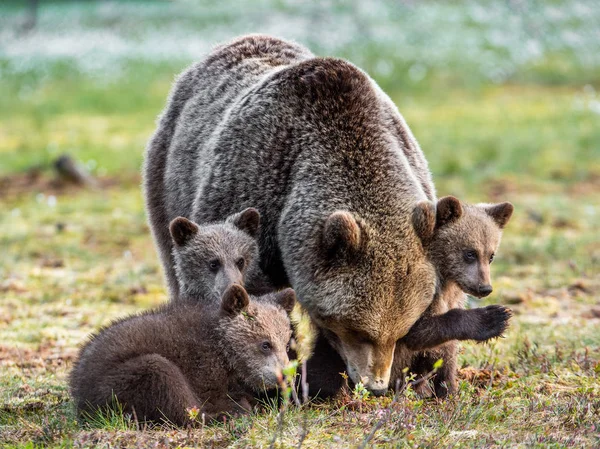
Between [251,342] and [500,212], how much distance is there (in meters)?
1.91

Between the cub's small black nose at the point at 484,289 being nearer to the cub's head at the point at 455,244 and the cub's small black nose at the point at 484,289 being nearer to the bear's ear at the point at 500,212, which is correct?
the cub's head at the point at 455,244

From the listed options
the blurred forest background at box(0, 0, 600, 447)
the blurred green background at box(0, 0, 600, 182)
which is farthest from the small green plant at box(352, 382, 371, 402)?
the blurred green background at box(0, 0, 600, 182)

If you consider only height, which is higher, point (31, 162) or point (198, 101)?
point (198, 101)

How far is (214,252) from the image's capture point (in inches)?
251

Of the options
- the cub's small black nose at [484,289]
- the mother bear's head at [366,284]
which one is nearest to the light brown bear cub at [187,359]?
the mother bear's head at [366,284]

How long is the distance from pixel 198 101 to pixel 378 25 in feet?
77.9

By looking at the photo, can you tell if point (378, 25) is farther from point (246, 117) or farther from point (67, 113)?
point (246, 117)

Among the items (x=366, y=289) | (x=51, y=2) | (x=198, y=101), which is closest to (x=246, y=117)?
(x=198, y=101)

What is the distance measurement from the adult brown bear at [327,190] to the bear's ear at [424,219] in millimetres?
49

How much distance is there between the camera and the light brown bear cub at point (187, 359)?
547 centimetres

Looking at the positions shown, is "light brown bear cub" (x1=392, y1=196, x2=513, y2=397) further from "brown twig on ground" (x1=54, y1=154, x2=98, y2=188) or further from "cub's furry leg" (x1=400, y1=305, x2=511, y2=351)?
"brown twig on ground" (x1=54, y1=154, x2=98, y2=188)

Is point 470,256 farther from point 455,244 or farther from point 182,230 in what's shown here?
point 182,230

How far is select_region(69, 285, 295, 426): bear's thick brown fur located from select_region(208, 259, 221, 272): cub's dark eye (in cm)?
39

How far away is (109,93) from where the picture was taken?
77.0 feet
